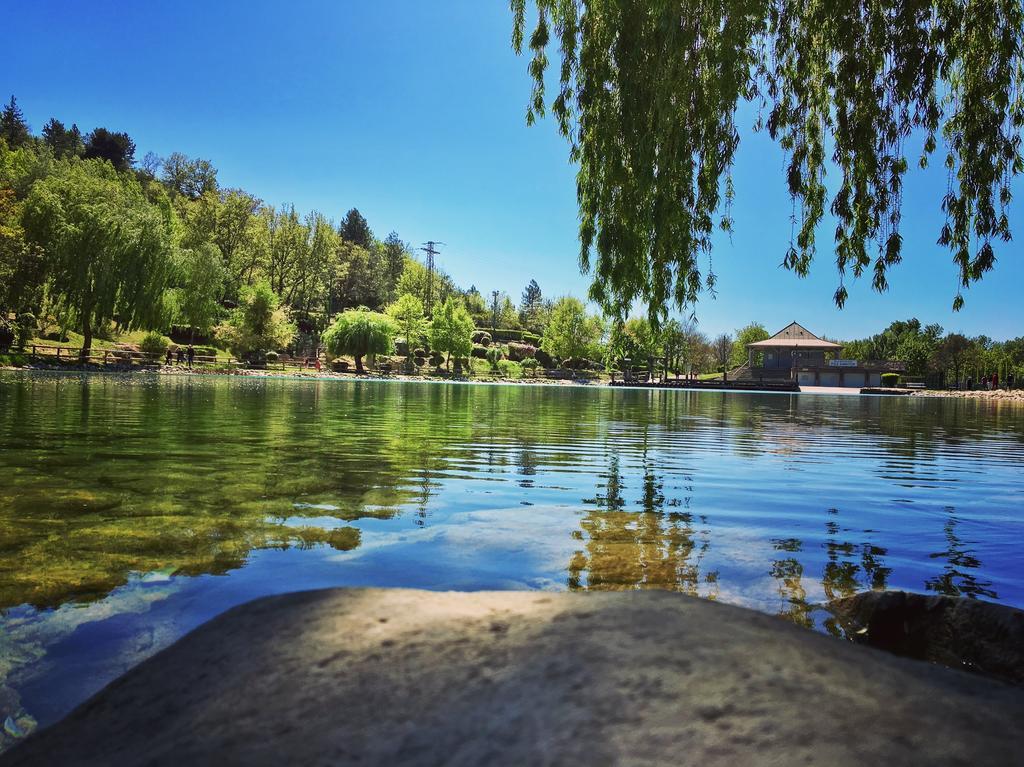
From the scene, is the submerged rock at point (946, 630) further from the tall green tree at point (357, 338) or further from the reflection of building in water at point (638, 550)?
the tall green tree at point (357, 338)

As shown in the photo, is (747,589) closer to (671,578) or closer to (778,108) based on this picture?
(671,578)

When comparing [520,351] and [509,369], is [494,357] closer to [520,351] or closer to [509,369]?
[509,369]

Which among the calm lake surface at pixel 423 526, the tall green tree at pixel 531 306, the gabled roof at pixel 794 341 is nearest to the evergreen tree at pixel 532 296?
the tall green tree at pixel 531 306

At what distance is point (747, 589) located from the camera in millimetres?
4230

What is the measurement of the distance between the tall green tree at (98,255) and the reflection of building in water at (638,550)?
38866 mm

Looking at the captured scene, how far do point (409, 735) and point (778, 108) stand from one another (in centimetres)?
688

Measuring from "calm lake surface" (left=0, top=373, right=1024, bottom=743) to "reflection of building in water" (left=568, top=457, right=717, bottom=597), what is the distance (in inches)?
1.1

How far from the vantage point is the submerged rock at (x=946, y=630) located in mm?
2822

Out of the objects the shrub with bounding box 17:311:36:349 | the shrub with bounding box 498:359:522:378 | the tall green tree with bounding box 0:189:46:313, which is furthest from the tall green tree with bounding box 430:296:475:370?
the tall green tree with bounding box 0:189:46:313

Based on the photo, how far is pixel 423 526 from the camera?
224 inches

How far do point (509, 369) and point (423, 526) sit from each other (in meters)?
80.3

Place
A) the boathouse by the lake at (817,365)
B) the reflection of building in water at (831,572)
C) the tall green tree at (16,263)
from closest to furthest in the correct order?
the reflection of building in water at (831,572) < the tall green tree at (16,263) < the boathouse by the lake at (817,365)

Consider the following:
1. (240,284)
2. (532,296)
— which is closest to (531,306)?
(532,296)

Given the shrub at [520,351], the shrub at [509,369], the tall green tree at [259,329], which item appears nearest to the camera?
the tall green tree at [259,329]
